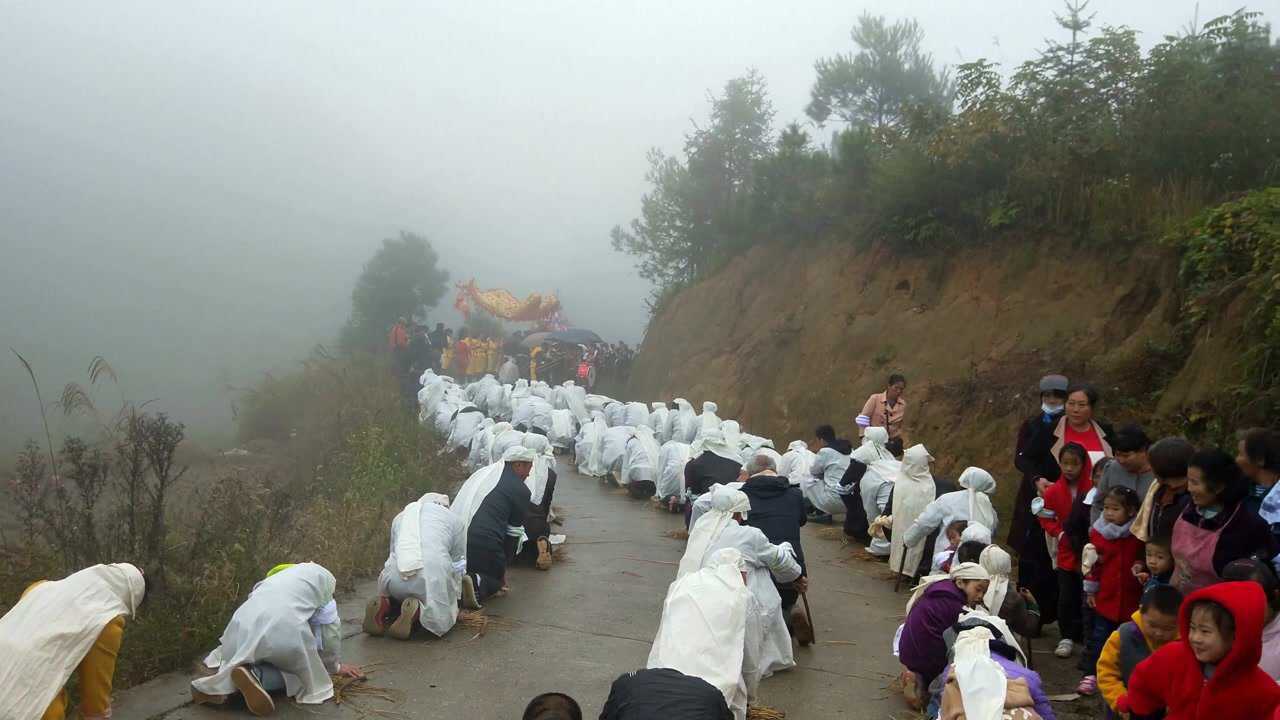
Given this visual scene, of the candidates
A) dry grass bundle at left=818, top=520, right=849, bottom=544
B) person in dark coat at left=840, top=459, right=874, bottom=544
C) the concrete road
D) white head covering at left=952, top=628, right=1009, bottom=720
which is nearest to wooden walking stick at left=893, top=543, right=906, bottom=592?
the concrete road

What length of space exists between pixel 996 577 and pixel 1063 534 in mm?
1117

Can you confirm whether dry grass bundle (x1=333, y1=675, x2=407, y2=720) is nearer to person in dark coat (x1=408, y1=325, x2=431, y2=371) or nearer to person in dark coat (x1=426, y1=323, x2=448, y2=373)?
person in dark coat (x1=408, y1=325, x2=431, y2=371)

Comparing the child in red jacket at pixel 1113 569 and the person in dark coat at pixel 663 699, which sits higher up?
the child in red jacket at pixel 1113 569

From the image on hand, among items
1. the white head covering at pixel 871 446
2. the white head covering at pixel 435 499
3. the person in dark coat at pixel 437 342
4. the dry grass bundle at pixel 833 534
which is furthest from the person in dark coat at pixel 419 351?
the white head covering at pixel 435 499

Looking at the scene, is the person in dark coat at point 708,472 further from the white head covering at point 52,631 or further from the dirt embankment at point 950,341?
the white head covering at point 52,631

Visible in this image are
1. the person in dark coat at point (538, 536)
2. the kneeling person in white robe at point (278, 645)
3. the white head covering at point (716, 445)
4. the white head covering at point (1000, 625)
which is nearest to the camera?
the white head covering at point (1000, 625)

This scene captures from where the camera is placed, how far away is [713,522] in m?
6.98

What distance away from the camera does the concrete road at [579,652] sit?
20.1ft

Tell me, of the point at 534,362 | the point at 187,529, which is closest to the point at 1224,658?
the point at 187,529

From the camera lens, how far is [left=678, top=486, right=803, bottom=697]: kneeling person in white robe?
6.79 metres

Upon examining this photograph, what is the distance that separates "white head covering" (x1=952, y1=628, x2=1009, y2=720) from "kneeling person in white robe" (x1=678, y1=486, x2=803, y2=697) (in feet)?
7.13

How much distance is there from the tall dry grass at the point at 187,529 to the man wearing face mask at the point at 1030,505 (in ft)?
18.5

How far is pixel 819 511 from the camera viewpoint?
12719 millimetres

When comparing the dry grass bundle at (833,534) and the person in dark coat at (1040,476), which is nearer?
the person in dark coat at (1040,476)
